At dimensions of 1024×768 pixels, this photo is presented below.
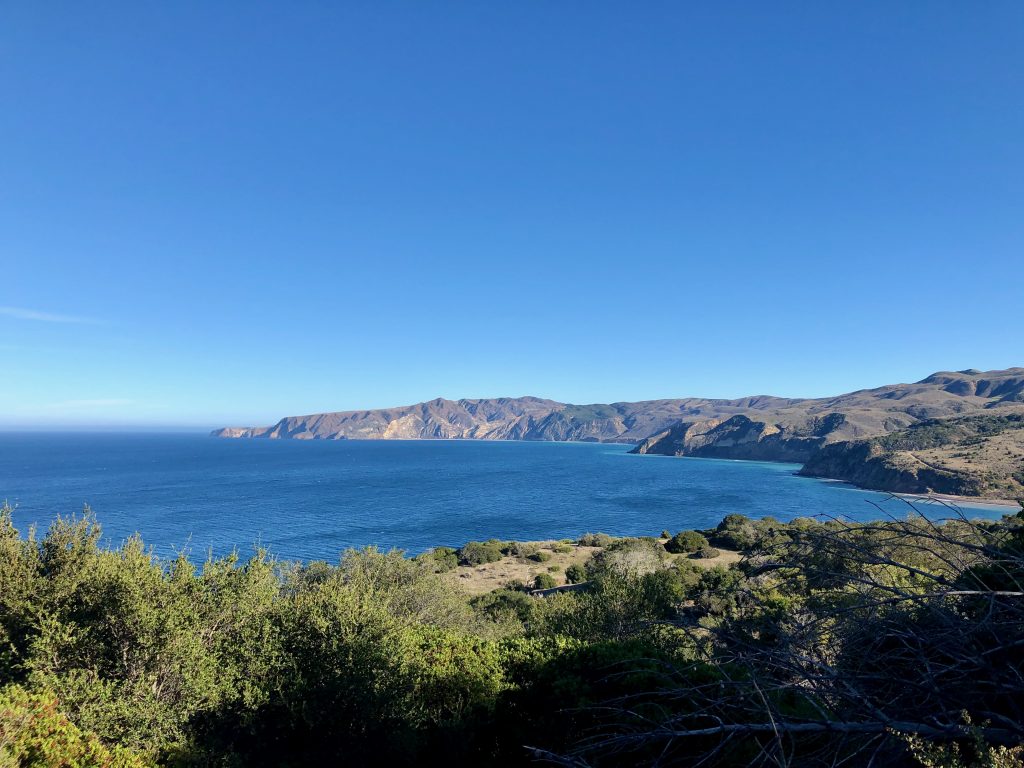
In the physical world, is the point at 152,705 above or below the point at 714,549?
above

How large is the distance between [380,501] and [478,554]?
1888 inches

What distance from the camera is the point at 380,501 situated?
91312 mm

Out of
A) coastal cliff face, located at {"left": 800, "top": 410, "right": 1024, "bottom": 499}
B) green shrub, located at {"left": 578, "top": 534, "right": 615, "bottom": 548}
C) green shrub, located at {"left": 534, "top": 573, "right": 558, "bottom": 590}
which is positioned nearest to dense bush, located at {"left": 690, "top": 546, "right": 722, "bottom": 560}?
green shrub, located at {"left": 578, "top": 534, "right": 615, "bottom": 548}

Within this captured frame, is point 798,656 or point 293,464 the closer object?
point 798,656

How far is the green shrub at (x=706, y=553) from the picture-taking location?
45.0 meters

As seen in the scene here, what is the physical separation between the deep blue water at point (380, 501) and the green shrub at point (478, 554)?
1256 cm

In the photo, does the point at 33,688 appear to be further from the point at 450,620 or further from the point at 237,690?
the point at 450,620

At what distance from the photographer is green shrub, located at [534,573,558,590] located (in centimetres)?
3843

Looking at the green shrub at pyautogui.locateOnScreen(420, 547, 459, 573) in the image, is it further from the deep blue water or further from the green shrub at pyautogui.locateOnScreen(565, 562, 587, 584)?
the green shrub at pyautogui.locateOnScreen(565, 562, 587, 584)

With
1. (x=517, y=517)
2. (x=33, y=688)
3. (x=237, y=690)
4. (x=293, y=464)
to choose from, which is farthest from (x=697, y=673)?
(x=293, y=464)

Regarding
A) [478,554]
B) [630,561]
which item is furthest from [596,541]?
[630,561]

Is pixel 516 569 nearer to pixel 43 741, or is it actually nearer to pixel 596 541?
pixel 596 541

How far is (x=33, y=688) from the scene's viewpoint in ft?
33.0

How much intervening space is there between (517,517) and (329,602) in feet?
220
